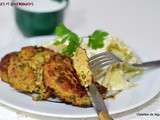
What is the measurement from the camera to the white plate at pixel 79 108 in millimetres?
1024

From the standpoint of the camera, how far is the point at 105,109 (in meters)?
1.01

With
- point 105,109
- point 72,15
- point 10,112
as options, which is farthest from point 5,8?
point 105,109

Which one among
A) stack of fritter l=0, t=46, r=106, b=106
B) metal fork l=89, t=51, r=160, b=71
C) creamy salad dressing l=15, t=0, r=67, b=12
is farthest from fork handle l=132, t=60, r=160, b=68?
creamy salad dressing l=15, t=0, r=67, b=12

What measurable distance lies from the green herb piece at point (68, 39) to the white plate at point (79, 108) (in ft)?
0.58

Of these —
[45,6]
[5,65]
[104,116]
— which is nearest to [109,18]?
[45,6]

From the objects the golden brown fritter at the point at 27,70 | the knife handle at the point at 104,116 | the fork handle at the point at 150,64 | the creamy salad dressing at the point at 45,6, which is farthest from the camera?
the creamy salad dressing at the point at 45,6

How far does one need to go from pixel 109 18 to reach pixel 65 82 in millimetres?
634

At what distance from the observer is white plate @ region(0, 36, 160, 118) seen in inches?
40.3

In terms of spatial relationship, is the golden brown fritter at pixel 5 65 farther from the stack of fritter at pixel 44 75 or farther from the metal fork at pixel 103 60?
the metal fork at pixel 103 60

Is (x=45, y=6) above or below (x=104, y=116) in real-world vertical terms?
above

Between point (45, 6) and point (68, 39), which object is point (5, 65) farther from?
point (45, 6)

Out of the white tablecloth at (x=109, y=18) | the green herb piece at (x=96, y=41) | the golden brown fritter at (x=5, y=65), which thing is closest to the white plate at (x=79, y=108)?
the golden brown fritter at (x=5, y=65)

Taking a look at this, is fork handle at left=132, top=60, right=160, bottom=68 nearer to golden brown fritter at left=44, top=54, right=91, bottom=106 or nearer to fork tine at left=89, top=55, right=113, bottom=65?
fork tine at left=89, top=55, right=113, bottom=65

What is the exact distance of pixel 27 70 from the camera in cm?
112
